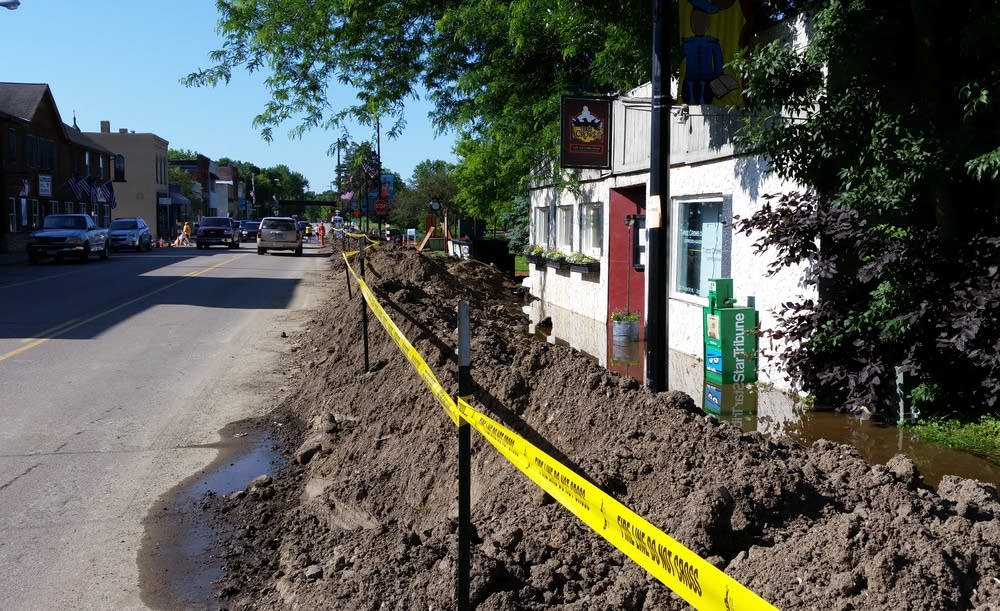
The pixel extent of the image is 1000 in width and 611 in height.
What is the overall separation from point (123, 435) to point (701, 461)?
579cm

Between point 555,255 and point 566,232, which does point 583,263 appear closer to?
point 555,255

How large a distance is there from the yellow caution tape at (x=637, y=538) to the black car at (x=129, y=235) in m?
45.4

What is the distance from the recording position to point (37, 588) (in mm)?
4922

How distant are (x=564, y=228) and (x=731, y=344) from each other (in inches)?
449

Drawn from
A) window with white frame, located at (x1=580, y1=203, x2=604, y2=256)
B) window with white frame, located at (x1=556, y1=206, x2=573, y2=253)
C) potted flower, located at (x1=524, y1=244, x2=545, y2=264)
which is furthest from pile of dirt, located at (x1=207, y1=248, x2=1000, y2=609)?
potted flower, located at (x1=524, y1=244, x2=545, y2=264)

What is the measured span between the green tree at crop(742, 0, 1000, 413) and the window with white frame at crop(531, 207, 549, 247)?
562 inches

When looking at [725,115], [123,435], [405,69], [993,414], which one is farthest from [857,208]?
[405,69]

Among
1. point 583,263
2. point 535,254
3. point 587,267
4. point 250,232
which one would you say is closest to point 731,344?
point 587,267

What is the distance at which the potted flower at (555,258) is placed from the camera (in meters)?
19.3

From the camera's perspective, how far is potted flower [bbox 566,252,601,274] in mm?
17219

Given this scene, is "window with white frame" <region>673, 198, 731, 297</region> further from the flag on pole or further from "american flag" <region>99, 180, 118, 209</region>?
"american flag" <region>99, 180, 118, 209</region>

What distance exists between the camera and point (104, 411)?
359 inches

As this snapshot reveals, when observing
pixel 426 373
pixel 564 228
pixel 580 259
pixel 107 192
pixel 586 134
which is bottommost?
pixel 426 373

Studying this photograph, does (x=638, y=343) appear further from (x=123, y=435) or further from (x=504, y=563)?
(x=504, y=563)
